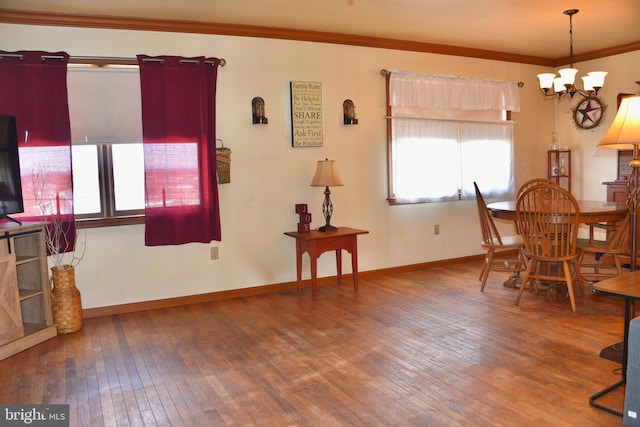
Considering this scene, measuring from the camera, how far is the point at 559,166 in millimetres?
6574

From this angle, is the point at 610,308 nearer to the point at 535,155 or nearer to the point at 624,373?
the point at 624,373

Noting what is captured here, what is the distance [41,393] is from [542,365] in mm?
2798

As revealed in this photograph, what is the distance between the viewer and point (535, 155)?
653 centimetres

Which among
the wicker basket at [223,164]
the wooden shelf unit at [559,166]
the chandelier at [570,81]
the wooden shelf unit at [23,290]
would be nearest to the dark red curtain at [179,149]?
the wicker basket at [223,164]

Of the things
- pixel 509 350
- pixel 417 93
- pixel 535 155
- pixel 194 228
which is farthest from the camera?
pixel 535 155

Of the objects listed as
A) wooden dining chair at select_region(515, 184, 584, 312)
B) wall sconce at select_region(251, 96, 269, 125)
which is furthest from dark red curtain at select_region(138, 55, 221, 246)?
wooden dining chair at select_region(515, 184, 584, 312)

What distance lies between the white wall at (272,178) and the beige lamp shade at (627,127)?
283 cm

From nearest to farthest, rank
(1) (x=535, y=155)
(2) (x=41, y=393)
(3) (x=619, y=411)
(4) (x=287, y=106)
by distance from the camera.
A: (3) (x=619, y=411) < (2) (x=41, y=393) < (4) (x=287, y=106) < (1) (x=535, y=155)

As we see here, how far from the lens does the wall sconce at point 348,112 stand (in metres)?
5.08

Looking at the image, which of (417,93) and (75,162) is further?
(417,93)

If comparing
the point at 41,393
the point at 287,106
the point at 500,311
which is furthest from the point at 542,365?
the point at 287,106

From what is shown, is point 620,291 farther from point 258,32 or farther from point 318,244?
point 258,32

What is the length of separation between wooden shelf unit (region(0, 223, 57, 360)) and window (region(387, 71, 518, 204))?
3335mm

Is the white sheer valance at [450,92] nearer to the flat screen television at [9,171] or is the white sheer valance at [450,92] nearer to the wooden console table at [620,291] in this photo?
the wooden console table at [620,291]
